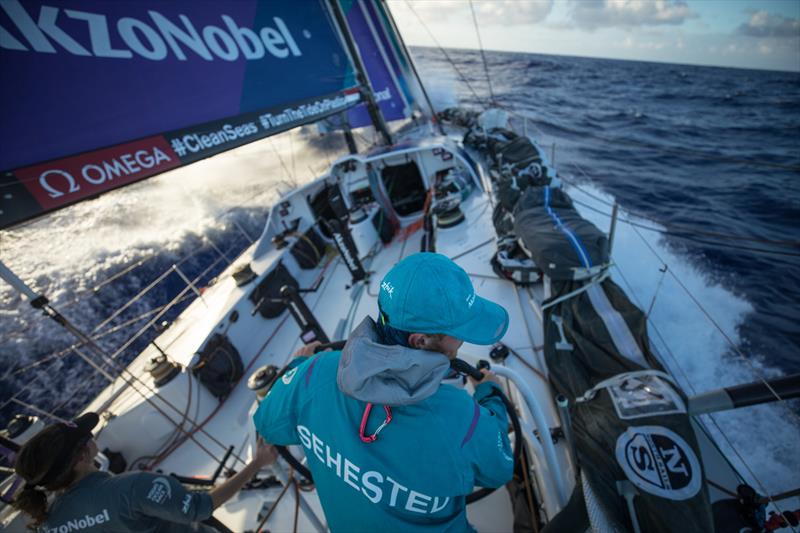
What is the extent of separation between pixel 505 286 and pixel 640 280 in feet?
5.45

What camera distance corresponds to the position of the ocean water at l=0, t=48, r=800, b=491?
2.60m

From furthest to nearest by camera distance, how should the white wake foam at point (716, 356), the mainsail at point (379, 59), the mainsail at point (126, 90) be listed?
the mainsail at point (379, 59), the white wake foam at point (716, 356), the mainsail at point (126, 90)

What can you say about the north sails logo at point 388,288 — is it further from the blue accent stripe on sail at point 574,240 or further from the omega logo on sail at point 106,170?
the omega logo on sail at point 106,170

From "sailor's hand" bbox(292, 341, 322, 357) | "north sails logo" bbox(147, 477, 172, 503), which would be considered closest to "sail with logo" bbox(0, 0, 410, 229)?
"north sails logo" bbox(147, 477, 172, 503)

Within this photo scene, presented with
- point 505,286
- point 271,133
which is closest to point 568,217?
point 505,286

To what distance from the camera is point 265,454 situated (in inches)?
51.0

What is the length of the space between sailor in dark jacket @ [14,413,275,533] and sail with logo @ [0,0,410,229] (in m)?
1.03

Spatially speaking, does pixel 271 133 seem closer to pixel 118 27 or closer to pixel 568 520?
pixel 118 27

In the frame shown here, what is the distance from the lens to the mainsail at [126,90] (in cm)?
152

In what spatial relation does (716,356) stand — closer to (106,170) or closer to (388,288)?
(388,288)

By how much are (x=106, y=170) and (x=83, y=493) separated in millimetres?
1591

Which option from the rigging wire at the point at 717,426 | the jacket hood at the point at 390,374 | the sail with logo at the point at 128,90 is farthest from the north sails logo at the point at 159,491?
the rigging wire at the point at 717,426

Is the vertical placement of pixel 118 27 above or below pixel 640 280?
above

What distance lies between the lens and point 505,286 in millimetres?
2715
